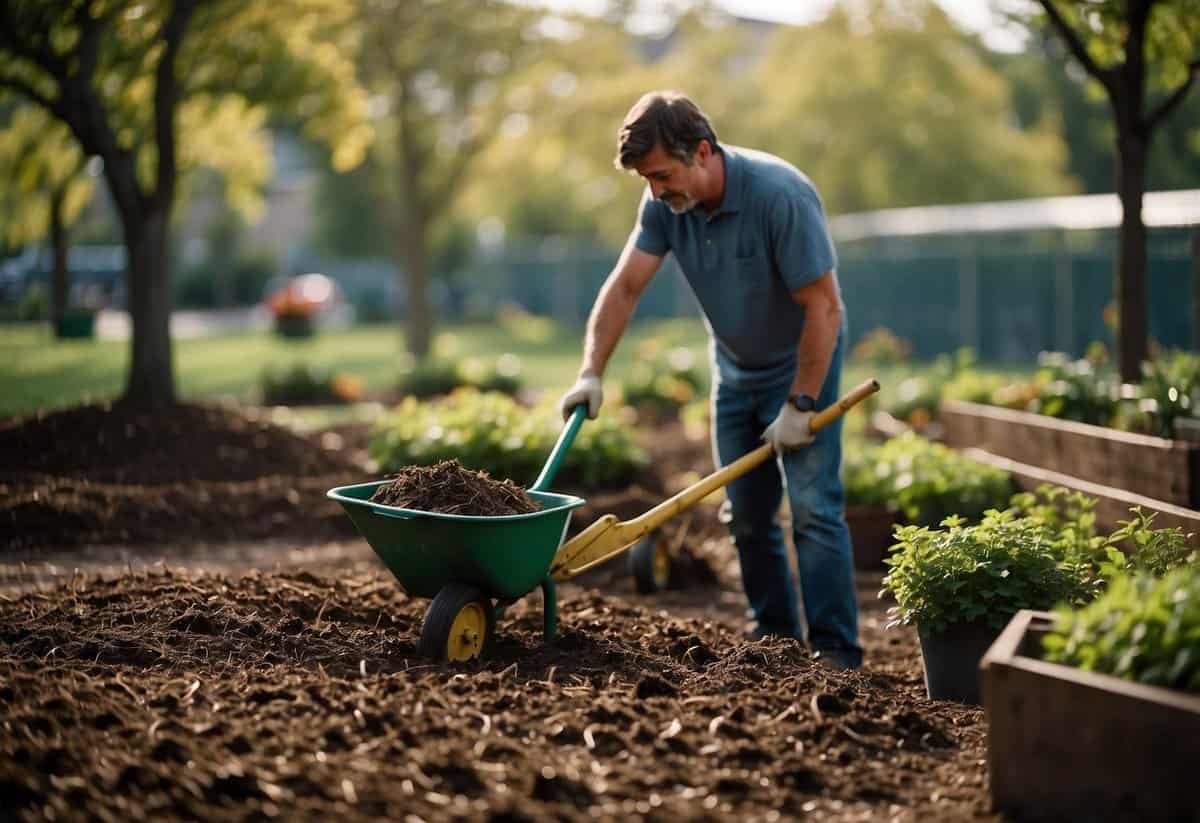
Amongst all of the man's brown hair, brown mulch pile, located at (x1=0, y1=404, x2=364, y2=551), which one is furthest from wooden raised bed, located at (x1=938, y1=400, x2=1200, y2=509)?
brown mulch pile, located at (x1=0, y1=404, x2=364, y2=551)

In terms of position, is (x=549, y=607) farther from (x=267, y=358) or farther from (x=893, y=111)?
(x=893, y=111)

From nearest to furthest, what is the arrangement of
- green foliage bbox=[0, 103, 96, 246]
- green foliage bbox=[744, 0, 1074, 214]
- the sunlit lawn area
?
the sunlit lawn area
green foliage bbox=[0, 103, 96, 246]
green foliage bbox=[744, 0, 1074, 214]

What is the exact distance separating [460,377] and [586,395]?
9344mm

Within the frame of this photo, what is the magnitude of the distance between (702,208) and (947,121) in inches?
922

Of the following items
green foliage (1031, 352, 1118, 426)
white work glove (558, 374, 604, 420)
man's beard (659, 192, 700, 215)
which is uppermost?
man's beard (659, 192, 700, 215)

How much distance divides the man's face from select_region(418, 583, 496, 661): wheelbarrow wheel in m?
1.51

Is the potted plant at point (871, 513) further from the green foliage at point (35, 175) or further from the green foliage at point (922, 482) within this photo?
the green foliage at point (35, 175)

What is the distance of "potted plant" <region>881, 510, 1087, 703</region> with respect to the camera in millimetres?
4055

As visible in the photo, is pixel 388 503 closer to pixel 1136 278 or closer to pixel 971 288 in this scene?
pixel 1136 278

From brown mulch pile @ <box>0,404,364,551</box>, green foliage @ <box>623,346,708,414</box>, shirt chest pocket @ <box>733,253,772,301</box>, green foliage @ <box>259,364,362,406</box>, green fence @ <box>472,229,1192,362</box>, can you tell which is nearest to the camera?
shirt chest pocket @ <box>733,253,772,301</box>

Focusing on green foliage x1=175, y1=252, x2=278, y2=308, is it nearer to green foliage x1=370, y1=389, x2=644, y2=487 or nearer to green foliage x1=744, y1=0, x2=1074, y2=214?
green foliage x1=744, y1=0, x2=1074, y2=214

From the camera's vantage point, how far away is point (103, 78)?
12508 millimetres

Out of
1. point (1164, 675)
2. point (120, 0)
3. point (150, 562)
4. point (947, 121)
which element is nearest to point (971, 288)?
point (947, 121)

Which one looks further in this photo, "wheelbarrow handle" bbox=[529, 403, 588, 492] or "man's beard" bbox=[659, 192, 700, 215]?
"man's beard" bbox=[659, 192, 700, 215]
